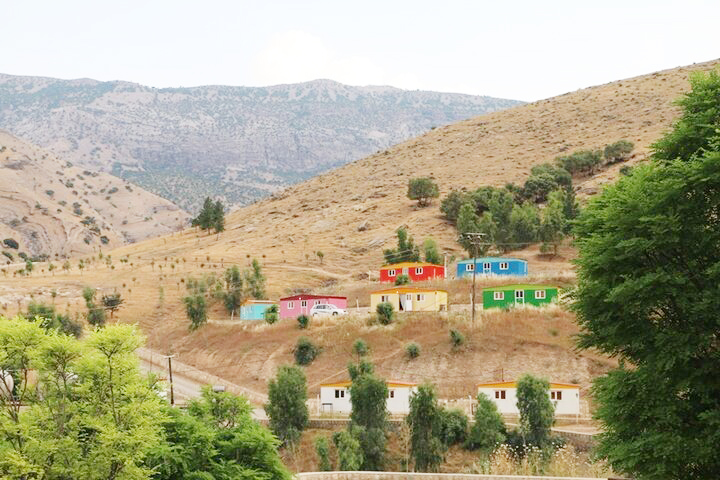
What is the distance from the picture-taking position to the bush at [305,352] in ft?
206

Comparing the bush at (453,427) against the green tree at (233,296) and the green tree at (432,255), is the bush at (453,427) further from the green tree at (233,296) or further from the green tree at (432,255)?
the green tree at (432,255)

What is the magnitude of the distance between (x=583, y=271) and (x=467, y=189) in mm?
98903

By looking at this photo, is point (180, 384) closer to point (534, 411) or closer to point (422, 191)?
point (534, 411)

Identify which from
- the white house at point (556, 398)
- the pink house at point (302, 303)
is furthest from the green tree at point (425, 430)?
the pink house at point (302, 303)

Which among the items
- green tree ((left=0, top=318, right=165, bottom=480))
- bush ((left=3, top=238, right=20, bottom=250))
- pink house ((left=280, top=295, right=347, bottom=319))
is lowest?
green tree ((left=0, top=318, right=165, bottom=480))

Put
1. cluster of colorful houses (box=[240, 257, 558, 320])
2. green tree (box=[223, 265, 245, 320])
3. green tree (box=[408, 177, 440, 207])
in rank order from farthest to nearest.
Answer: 1. green tree (box=[408, 177, 440, 207])
2. green tree (box=[223, 265, 245, 320])
3. cluster of colorful houses (box=[240, 257, 558, 320])

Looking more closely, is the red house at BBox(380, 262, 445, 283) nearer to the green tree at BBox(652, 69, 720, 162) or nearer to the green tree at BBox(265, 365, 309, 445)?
the green tree at BBox(265, 365, 309, 445)

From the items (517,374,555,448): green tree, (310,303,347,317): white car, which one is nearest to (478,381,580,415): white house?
(517,374,555,448): green tree

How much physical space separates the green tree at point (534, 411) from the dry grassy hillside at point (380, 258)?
9.85 m

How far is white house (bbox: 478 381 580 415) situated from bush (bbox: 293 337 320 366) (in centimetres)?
1632

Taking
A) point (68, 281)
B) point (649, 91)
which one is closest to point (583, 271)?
point (68, 281)

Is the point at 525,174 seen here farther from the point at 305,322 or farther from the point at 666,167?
the point at 666,167

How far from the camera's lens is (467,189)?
118 metres

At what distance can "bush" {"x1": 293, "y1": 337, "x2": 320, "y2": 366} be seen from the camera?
6284 cm
